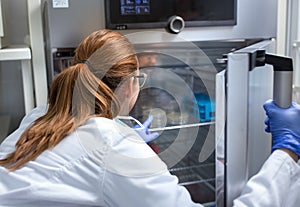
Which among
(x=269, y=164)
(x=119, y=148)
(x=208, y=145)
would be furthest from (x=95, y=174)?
(x=208, y=145)

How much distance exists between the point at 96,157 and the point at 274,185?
499 mm

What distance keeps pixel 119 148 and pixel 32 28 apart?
0.66m

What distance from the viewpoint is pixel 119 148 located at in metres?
0.94

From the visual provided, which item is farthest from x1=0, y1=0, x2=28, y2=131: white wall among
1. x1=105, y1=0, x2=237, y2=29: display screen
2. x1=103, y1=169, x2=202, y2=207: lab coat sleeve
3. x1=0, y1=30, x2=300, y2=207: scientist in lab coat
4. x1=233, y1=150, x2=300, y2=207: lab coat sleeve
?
x1=233, y1=150, x2=300, y2=207: lab coat sleeve

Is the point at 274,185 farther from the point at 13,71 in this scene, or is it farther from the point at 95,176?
the point at 13,71

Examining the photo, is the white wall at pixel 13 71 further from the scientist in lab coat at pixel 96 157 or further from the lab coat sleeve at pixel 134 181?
the lab coat sleeve at pixel 134 181

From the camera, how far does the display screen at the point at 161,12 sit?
1275mm

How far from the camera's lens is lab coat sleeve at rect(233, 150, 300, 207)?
40.4 inches

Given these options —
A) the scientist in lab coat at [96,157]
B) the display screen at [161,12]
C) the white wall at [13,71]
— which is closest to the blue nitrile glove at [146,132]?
the scientist in lab coat at [96,157]

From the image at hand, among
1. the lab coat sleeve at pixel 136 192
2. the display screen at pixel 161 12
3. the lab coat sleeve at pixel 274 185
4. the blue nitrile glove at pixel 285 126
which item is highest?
the display screen at pixel 161 12

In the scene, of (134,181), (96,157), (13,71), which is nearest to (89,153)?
(96,157)

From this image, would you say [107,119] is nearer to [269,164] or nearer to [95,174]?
[95,174]

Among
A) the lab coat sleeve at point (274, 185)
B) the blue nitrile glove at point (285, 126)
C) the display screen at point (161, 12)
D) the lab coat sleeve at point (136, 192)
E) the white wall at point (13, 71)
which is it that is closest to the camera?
the lab coat sleeve at point (136, 192)

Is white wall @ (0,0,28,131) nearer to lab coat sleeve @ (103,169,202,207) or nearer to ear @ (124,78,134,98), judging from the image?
ear @ (124,78,134,98)
